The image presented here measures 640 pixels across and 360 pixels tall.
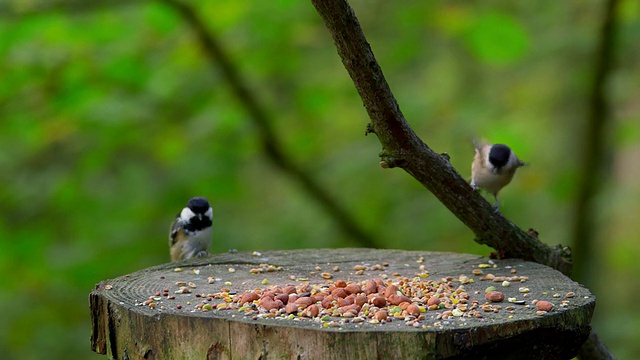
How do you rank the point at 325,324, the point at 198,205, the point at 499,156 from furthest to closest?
1. the point at 198,205
2. the point at 499,156
3. the point at 325,324

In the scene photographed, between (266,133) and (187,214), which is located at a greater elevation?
(266,133)

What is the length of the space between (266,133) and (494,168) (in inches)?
93.3

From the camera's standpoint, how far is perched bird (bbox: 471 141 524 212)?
14.1ft

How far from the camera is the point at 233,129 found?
5992 millimetres

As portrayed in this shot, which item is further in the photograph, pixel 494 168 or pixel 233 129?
pixel 233 129

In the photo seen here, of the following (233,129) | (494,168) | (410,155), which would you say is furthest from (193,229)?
(410,155)

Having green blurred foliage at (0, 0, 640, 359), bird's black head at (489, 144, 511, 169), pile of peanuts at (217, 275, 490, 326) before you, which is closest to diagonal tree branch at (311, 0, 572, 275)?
pile of peanuts at (217, 275, 490, 326)

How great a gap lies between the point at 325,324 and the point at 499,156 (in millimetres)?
2291

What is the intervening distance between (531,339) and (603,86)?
12.2 feet

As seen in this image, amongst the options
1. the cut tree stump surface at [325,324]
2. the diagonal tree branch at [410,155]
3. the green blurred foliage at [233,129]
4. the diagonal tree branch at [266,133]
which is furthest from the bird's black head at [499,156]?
the diagonal tree branch at [266,133]

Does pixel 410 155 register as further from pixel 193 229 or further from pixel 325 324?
pixel 193 229

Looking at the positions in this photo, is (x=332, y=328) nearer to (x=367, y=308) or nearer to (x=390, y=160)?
(x=367, y=308)

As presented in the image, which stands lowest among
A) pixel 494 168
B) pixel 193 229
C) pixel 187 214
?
pixel 193 229

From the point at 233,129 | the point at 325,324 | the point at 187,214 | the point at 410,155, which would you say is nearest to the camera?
the point at 325,324
